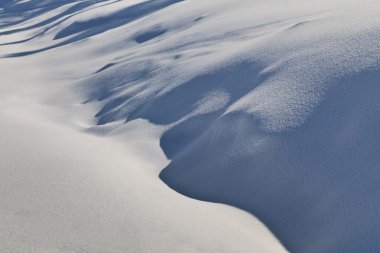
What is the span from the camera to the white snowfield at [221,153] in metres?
2.03

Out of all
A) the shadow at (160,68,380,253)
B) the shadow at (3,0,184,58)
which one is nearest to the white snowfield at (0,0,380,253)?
the shadow at (160,68,380,253)

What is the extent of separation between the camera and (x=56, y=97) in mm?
5633

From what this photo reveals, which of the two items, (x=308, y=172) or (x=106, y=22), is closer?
(x=308, y=172)

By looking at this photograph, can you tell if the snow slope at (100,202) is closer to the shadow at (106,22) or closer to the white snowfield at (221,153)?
the white snowfield at (221,153)

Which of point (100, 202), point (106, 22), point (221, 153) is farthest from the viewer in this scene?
point (106, 22)

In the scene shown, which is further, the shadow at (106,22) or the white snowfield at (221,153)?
the shadow at (106,22)

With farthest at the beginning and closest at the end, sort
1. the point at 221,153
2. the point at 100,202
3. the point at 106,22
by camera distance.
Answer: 1. the point at 106,22
2. the point at 221,153
3. the point at 100,202

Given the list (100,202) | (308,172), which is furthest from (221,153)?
(100,202)

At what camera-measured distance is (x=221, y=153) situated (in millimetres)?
2785

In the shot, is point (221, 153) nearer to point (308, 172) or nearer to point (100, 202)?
point (308, 172)

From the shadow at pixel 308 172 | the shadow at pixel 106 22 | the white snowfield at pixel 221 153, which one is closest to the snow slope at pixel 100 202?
the white snowfield at pixel 221 153

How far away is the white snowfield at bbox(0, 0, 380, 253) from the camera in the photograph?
203 centimetres

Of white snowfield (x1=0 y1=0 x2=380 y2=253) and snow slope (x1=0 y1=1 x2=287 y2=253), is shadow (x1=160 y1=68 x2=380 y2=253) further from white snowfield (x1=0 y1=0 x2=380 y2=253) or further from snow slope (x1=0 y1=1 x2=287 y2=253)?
snow slope (x1=0 y1=1 x2=287 y2=253)

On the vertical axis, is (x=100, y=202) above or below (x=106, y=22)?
above
